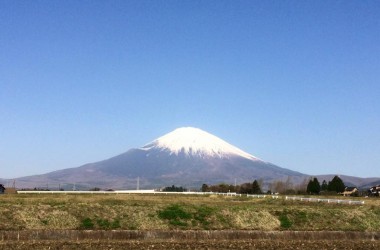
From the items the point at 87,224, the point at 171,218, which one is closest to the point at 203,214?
the point at 171,218

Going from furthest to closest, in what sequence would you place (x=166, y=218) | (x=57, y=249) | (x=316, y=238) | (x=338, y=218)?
1. (x=338, y=218)
2. (x=166, y=218)
3. (x=316, y=238)
4. (x=57, y=249)

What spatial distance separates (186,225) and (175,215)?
2278 mm

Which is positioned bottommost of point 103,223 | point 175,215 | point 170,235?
point 170,235

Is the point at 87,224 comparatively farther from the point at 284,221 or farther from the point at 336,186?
the point at 336,186

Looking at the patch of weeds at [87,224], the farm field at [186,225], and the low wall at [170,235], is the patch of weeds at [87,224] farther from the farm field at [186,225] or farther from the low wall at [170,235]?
the low wall at [170,235]

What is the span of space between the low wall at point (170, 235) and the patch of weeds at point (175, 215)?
6435mm

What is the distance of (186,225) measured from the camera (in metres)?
51.1

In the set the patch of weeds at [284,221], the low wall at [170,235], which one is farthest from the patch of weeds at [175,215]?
the patch of weeds at [284,221]

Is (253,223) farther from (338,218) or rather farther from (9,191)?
(9,191)

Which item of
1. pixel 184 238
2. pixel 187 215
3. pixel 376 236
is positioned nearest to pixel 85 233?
pixel 184 238

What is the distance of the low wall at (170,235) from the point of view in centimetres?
4219

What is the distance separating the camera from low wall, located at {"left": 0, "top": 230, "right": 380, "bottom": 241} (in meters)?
42.2

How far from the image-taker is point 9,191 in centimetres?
10550

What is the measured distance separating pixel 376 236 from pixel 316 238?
252 inches
